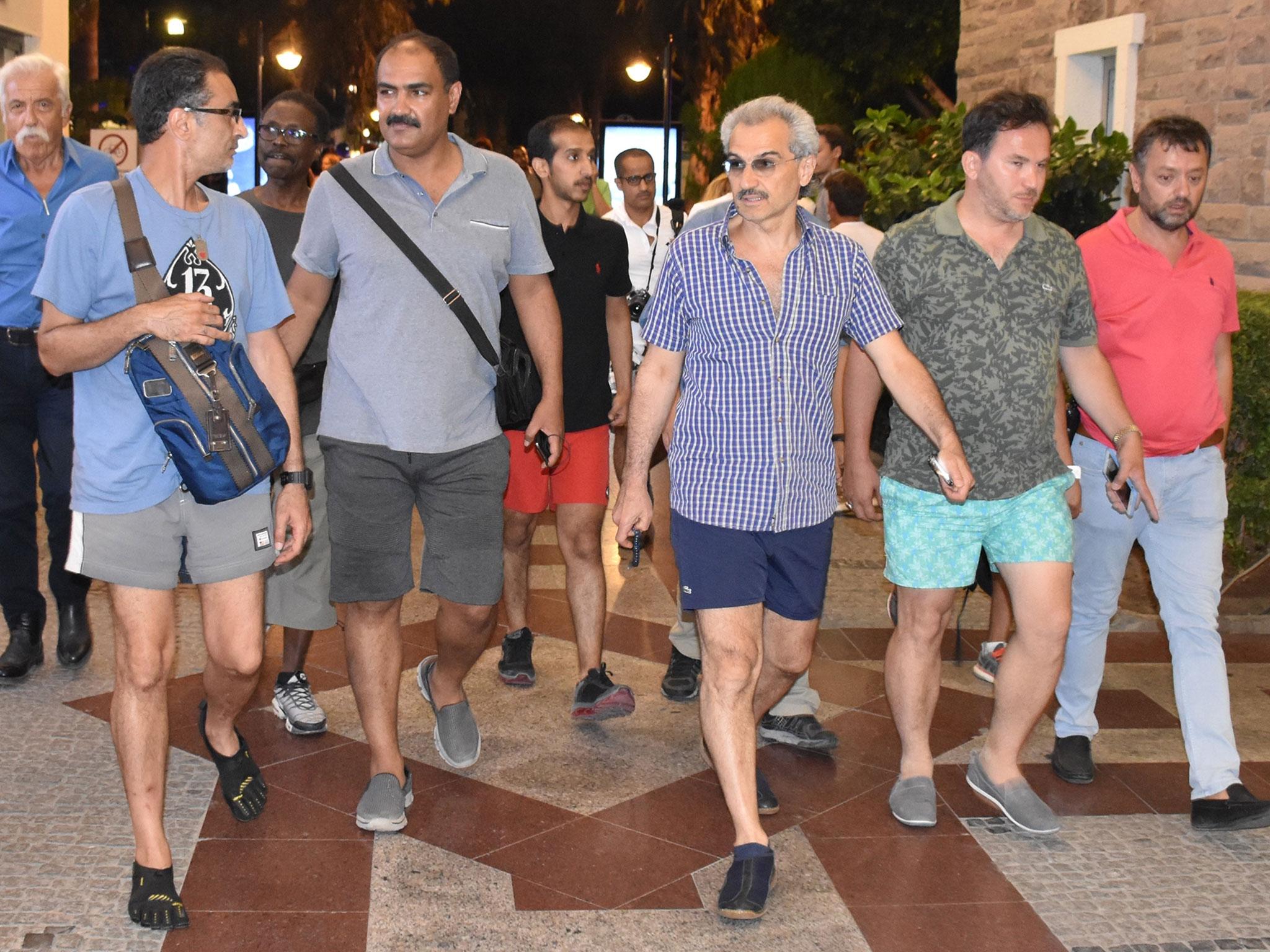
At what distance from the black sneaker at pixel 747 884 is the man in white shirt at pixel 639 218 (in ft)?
13.9

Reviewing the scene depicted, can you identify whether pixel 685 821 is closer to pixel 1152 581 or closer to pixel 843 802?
pixel 843 802

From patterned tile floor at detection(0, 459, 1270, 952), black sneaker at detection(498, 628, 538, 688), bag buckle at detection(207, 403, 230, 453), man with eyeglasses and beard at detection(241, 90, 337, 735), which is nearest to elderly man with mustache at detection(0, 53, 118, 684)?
patterned tile floor at detection(0, 459, 1270, 952)

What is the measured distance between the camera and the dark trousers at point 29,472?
609 centimetres

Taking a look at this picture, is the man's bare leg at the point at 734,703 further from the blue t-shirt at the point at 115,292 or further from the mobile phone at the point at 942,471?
the blue t-shirt at the point at 115,292

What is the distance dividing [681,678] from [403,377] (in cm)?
209

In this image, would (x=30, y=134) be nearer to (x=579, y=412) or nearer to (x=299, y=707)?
(x=579, y=412)

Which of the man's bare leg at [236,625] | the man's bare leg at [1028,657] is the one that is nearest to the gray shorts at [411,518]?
the man's bare leg at [236,625]

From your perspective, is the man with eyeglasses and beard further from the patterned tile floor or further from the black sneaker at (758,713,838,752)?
the black sneaker at (758,713,838,752)

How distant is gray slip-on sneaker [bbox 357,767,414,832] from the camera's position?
15.2ft

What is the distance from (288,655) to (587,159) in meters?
2.29

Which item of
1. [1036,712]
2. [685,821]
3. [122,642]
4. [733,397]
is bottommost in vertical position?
[685,821]

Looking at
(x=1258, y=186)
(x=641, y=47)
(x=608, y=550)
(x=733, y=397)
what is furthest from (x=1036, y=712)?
(x=641, y=47)

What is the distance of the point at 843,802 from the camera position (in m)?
5.02

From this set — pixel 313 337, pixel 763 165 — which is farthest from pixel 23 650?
pixel 763 165
